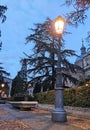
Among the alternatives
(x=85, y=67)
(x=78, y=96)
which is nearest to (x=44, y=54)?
(x=78, y=96)

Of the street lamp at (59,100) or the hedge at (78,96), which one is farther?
the hedge at (78,96)

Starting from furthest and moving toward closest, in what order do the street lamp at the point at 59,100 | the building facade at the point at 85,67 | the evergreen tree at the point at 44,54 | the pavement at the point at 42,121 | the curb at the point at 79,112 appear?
the building facade at the point at 85,67 → the evergreen tree at the point at 44,54 → the curb at the point at 79,112 → the street lamp at the point at 59,100 → the pavement at the point at 42,121

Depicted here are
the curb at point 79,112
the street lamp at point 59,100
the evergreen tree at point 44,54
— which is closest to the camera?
the street lamp at point 59,100

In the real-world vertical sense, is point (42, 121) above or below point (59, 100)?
below

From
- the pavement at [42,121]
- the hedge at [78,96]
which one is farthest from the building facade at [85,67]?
the pavement at [42,121]

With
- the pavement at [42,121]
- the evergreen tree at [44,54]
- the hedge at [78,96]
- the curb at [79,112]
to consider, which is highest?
the evergreen tree at [44,54]

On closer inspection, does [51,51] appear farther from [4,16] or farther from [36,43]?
[4,16]

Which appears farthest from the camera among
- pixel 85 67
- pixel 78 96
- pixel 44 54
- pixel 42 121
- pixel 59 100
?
pixel 85 67

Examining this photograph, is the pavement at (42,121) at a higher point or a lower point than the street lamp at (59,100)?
lower

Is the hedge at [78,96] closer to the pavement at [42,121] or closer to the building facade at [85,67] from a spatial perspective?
the pavement at [42,121]

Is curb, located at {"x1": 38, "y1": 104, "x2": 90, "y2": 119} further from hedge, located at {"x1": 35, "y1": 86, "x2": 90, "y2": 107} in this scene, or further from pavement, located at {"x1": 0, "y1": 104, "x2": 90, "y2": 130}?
hedge, located at {"x1": 35, "y1": 86, "x2": 90, "y2": 107}

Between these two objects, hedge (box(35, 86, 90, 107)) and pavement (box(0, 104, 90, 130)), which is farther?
hedge (box(35, 86, 90, 107))

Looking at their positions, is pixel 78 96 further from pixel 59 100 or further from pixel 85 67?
pixel 85 67

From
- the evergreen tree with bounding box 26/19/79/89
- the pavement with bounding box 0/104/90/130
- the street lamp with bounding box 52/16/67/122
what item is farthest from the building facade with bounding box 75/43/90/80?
the street lamp with bounding box 52/16/67/122
